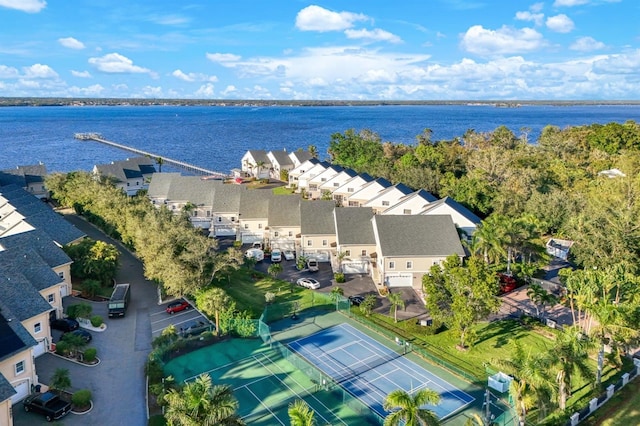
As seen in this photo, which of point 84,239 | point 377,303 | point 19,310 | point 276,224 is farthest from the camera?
point 276,224

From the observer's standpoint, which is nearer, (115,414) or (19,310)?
(115,414)

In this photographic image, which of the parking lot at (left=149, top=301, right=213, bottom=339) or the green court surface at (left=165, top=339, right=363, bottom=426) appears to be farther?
the parking lot at (left=149, top=301, right=213, bottom=339)

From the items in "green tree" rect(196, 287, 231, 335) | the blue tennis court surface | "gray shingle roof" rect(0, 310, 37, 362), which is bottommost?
the blue tennis court surface

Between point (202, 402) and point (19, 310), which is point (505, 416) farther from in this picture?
point (19, 310)

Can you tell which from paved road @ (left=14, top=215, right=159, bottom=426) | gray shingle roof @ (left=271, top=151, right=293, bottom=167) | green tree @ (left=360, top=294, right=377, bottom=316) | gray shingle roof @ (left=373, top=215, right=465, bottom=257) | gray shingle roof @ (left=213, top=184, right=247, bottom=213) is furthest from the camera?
gray shingle roof @ (left=271, top=151, right=293, bottom=167)

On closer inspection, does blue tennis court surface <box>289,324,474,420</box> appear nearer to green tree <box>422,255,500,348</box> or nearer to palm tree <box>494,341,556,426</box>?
green tree <box>422,255,500,348</box>

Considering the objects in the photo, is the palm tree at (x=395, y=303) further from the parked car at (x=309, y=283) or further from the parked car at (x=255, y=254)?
the parked car at (x=255, y=254)

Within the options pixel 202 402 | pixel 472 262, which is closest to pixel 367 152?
pixel 472 262

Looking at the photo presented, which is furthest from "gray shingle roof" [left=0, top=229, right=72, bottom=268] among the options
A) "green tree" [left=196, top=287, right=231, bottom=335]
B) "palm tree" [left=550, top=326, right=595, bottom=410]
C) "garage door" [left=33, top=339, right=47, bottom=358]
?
"palm tree" [left=550, top=326, right=595, bottom=410]
